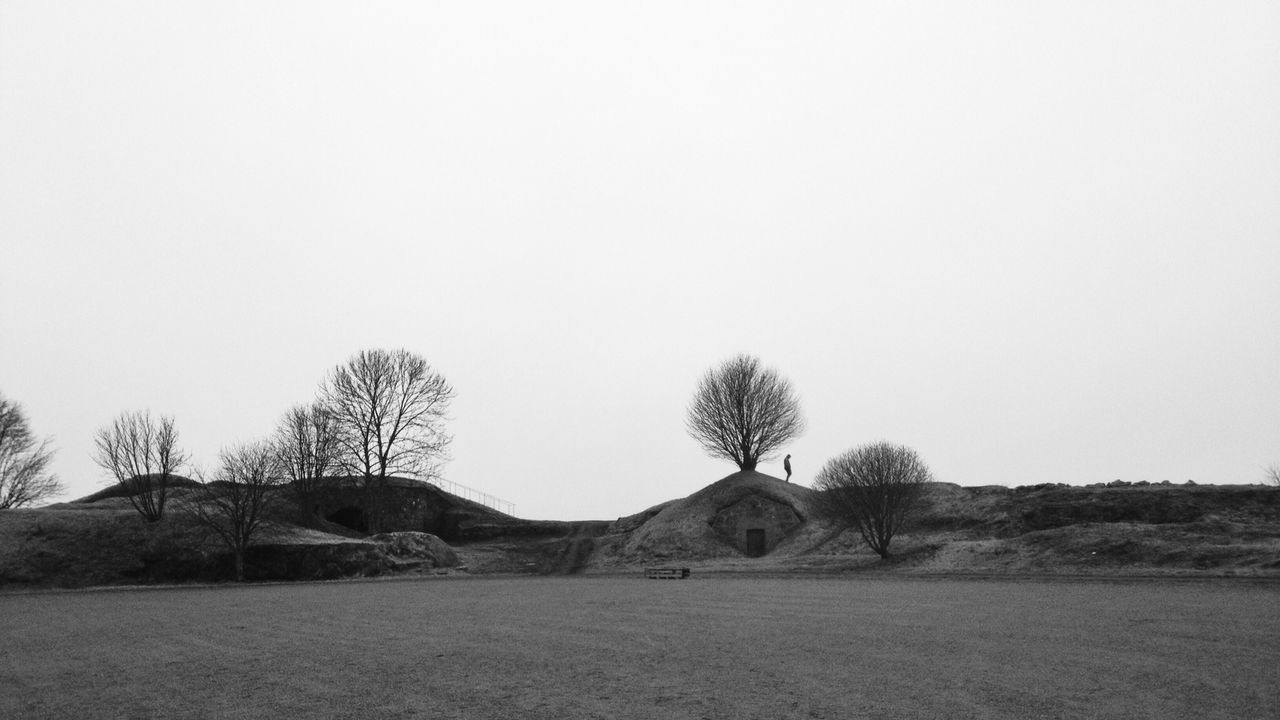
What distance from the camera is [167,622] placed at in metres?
20.5

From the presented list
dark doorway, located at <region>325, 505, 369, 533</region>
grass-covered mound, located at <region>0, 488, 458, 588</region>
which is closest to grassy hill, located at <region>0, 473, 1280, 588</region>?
grass-covered mound, located at <region>0, 488, 458, 588</region>

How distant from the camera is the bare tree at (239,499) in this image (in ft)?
147

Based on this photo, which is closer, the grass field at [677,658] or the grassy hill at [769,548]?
the grass field at [677,658]

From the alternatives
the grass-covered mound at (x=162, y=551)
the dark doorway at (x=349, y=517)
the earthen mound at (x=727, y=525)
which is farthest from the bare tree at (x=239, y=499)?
the earthen mound at (x=727, y=525)

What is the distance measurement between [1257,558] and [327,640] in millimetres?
30928

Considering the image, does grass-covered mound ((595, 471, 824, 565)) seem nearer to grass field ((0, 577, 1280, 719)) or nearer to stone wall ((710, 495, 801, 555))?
stone wall ((710, 495, 801, 555))

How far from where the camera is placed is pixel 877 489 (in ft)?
138

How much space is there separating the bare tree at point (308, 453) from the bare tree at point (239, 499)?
21.2 ft

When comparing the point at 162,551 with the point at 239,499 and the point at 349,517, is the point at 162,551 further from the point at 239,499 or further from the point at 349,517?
the point at 349,517

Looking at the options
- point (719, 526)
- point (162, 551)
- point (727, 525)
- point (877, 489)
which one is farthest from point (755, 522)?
point (162, 551)

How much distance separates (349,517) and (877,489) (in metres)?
40.0

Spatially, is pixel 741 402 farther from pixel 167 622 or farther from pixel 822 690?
pixel 822 690

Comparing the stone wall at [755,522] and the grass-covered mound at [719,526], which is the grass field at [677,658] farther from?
the stone wall at [755,522]

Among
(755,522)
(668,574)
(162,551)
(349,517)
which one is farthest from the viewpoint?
(349,517)
